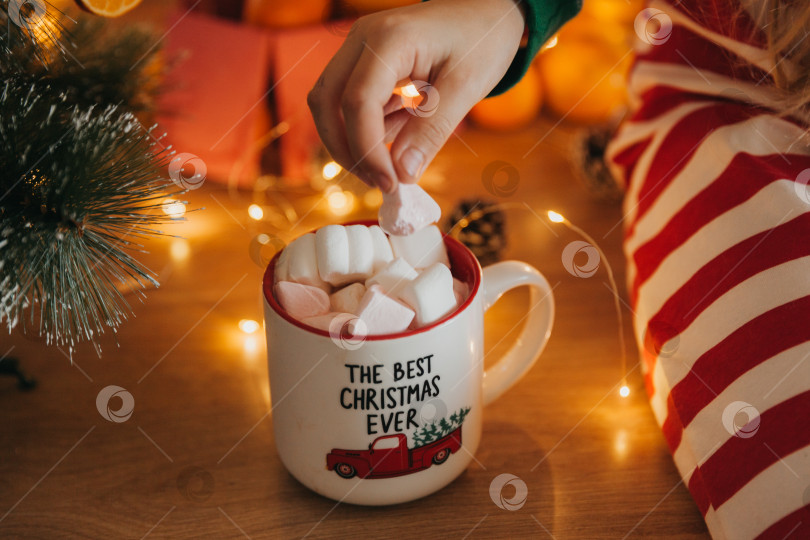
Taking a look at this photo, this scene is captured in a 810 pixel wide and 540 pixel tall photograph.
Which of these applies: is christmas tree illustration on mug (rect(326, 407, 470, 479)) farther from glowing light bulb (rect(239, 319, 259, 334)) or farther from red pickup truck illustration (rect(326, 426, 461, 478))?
glowing light bulb (rect(239, 319, 259, 334))

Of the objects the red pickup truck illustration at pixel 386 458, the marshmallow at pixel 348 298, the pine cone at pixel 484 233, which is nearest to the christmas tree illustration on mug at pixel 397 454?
the red pickup truck illustration at pixel 386 458

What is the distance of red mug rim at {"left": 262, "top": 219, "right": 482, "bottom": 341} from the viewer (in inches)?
20.2

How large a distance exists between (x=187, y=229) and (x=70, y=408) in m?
0.33

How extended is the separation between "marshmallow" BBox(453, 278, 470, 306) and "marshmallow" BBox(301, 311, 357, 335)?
93 mm

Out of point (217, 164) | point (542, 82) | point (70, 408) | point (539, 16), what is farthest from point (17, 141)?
point (542, 82)

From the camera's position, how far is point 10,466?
→ 2.07ft

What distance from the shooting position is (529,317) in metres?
0.64

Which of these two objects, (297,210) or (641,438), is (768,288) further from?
(297,210)

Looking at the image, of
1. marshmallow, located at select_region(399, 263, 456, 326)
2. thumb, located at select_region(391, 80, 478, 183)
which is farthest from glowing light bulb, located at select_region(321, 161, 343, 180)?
marshmallow, located at select_region(399, 263, 456, 326)

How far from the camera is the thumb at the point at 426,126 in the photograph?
0.56 m

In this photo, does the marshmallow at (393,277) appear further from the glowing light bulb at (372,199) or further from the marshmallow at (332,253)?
the glowing light bulb at (372,199)

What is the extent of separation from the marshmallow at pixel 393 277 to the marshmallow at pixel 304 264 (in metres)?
0.04

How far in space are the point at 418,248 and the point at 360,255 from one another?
0.06 meters

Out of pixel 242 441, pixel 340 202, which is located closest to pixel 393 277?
pixel 242 441
